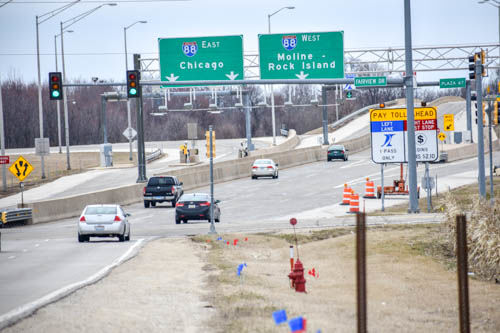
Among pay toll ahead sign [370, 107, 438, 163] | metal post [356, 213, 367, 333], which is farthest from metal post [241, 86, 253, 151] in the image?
metal post [356, 213, 367, 333]

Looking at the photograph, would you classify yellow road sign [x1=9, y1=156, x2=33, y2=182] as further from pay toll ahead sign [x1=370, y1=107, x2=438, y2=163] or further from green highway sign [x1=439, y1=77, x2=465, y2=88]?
green highway sign [x1=439, y1=77, x2=465, y2=88]

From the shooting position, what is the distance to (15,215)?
1437 inches

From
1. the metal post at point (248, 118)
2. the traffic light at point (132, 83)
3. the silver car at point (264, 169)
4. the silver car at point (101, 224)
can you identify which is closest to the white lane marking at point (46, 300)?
the silver car at point (101, 224)

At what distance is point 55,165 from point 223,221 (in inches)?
1710

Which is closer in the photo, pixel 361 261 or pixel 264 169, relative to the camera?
pixel 361 261

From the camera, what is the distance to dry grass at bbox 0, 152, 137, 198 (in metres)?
62.2

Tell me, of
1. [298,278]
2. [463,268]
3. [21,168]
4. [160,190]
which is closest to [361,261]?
[463,268]

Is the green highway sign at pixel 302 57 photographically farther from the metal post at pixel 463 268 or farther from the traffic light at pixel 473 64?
the metal post at pixel 463 268

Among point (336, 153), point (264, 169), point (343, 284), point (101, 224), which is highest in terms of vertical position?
point (336, 153)

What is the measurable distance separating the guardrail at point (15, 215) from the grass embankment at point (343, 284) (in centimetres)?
1251

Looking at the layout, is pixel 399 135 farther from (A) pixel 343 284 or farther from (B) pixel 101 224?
(A) pixel 343 284

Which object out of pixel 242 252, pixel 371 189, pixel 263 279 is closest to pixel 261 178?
pixel 371 189

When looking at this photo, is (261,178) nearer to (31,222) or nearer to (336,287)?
(31,222)

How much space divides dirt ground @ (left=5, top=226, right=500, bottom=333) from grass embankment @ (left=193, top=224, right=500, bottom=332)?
0.07ft
